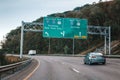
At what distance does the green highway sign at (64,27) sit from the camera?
188 feet

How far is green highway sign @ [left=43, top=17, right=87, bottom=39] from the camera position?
57.3 metres

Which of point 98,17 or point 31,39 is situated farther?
point 31,39

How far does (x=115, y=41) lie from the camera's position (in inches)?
3519

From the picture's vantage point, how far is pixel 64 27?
57.6 m

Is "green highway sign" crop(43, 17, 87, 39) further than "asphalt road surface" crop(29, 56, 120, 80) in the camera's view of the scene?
Yes

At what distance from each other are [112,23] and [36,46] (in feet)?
201

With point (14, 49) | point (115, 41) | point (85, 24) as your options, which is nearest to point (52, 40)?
point (14, 49)

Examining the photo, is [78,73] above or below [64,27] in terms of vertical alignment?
below

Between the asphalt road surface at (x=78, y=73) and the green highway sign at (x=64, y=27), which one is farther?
the green highway sign at (x=64, y=27)

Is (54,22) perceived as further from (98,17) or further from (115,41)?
(98,17)

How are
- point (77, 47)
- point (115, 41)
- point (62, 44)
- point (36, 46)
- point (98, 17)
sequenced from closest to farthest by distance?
point (115, 41)
point (98, 17)
point (77, 47)
point (62, 44)
point (36, 46)

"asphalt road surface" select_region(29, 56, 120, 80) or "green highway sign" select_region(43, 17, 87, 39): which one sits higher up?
"green highway sign" select_region(43, 17, 87, 39)

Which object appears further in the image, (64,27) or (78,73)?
(64,27)

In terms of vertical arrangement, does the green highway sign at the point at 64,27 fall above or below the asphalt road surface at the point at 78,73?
above
